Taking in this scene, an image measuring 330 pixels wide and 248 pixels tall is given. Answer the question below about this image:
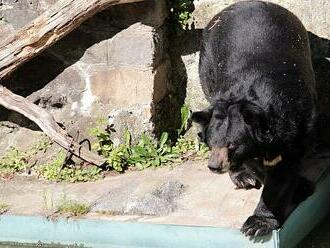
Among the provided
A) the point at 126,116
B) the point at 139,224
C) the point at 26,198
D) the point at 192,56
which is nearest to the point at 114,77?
the point at 126,116

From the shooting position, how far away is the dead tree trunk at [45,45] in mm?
6281

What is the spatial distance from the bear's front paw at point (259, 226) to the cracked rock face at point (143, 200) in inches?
30.5

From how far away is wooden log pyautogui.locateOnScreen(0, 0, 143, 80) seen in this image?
627 cm

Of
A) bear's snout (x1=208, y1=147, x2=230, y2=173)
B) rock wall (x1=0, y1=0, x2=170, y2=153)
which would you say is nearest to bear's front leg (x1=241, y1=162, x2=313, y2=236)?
bear's snout (x1=208, y1=147, x2=230, y2=173)

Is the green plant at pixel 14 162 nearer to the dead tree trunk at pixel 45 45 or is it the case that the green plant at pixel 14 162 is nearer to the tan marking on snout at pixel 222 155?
the dead tree trunk at pixel 45 45

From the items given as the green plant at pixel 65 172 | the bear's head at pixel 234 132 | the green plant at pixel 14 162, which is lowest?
the green plant at pixel 14 162

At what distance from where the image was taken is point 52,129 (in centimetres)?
652

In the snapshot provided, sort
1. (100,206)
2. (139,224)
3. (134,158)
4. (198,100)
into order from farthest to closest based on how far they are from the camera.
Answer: (198,100)
(134,158)
(100,206)
(139,224)

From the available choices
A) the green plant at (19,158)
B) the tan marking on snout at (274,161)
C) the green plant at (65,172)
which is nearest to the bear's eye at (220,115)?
the tan marking on snout at (274,161)

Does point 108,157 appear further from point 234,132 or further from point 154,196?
point 234,132

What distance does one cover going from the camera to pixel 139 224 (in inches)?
208

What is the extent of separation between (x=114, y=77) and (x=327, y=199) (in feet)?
7.15

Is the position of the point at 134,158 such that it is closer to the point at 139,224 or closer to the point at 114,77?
the point at 114,77

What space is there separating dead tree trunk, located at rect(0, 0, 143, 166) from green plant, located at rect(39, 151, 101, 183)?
3.6 inches
